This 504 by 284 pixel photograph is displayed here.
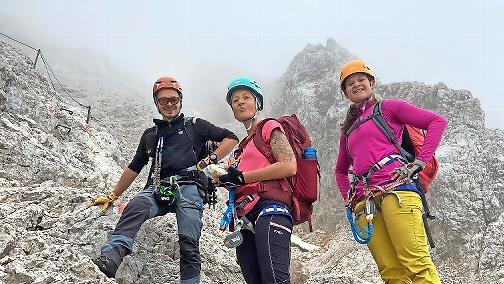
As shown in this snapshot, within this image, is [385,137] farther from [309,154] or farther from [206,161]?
[206,161]

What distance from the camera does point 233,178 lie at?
17.7 ft

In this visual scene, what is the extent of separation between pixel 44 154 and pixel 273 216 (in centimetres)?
1126

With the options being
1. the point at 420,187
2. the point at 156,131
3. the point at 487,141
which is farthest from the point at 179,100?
the point at 487,141

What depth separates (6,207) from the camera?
780 cm

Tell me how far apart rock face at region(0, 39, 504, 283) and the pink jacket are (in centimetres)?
392

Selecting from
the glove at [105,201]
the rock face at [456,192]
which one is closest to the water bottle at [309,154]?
the glove at [105,201]

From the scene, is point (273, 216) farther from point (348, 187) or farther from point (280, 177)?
point (348, 187)

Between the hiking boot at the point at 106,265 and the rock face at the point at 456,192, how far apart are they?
19.0 feet

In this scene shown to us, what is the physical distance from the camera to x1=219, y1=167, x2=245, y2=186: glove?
5387mm

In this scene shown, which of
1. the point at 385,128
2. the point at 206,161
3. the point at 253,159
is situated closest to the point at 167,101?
the point at 206,161

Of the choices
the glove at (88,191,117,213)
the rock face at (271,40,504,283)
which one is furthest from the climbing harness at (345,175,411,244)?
the glove at (88,191,117,213)

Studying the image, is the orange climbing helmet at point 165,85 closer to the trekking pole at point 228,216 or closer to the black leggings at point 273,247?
the trekking pole at point 228,216

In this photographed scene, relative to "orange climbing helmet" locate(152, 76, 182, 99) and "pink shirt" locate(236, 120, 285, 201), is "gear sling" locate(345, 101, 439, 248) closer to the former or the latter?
"pink shirt" locate(236, 120, 285, 201)

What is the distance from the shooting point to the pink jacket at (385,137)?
5840 millimetres
